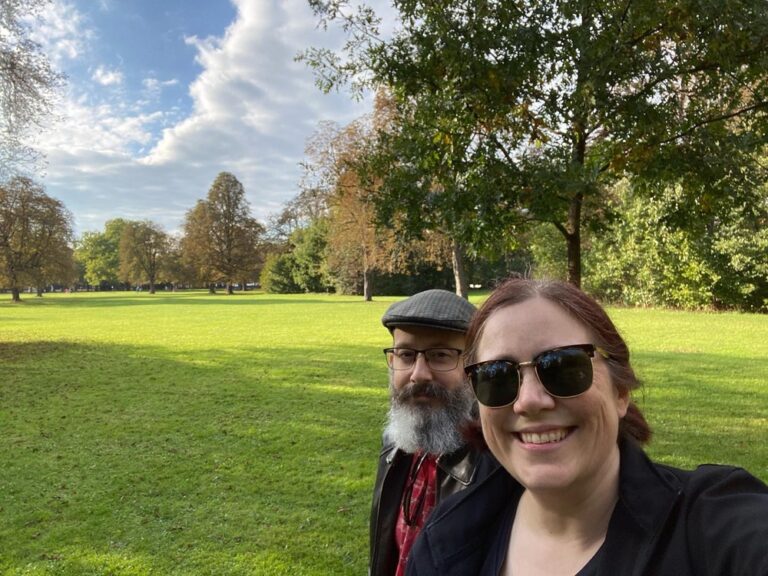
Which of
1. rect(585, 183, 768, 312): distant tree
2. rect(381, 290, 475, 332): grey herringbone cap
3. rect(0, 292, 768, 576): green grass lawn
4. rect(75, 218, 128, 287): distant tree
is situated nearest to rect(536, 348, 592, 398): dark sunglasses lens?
rect(0, 292, 768, 576): green grass lawn

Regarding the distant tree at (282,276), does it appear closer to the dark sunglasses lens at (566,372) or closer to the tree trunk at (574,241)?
the tree trunk at (574,241)

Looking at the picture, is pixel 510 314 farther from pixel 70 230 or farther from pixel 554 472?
pixel 70 230

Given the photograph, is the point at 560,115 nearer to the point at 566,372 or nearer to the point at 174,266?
the point at 566,372

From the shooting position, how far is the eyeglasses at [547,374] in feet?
4.16

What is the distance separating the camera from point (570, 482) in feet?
3.96

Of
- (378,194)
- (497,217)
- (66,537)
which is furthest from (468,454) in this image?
(66,537)

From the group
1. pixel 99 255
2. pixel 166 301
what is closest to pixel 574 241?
pixel 166 301

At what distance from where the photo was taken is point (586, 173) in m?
3.99

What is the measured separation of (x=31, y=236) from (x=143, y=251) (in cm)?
2997

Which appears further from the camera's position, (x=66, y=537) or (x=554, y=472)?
(x=66, y=537)

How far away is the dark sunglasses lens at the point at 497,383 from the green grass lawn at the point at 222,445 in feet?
1.85

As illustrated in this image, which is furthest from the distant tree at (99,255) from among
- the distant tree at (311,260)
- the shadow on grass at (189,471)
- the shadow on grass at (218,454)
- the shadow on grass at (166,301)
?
the shadow on grass at (189,471)

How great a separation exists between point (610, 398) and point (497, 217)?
316 cm

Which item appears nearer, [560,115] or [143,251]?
[560,115]
